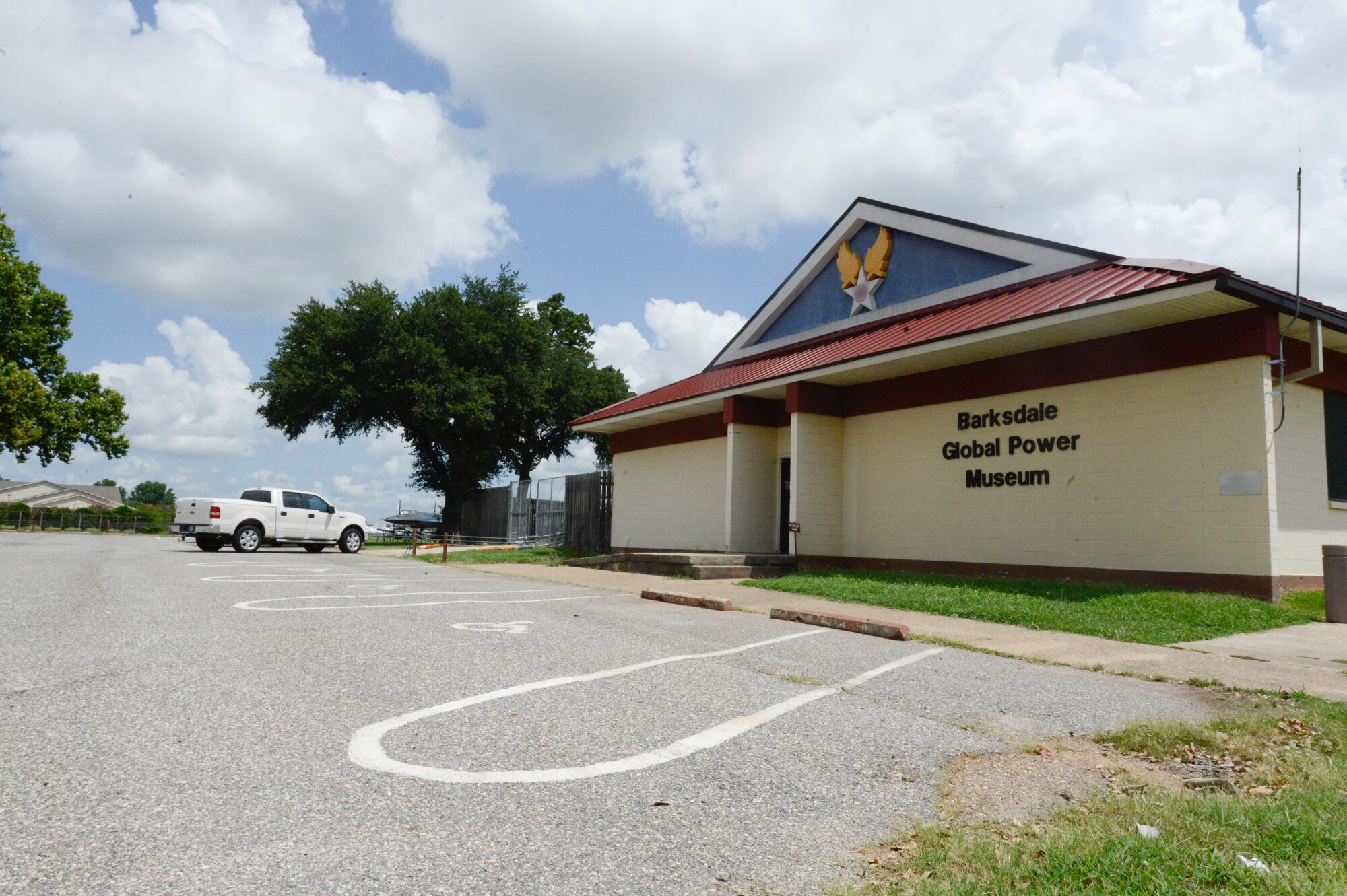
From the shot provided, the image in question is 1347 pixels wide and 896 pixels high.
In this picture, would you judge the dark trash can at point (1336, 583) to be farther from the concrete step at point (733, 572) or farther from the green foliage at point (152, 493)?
the green foliage at point (152, 493)

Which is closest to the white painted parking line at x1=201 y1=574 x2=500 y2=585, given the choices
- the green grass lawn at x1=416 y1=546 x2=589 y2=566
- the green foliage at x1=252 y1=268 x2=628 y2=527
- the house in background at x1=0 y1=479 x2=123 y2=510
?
the green grass lawn at x1=416 y1=546 x2=589 y2=566

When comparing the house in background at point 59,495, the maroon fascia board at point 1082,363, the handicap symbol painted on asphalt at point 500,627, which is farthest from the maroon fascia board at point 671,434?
the house in background at point 59,495

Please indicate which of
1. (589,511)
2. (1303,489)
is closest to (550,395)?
(589,511)

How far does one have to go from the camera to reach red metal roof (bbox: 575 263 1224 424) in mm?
11773

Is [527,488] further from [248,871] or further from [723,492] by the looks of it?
[248,871]

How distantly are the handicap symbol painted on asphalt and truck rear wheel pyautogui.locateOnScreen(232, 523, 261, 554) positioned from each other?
17414 millimetres

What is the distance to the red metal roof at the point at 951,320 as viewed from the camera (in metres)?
11.8

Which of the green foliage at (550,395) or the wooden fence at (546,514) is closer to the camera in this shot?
the wooden fence at (546,514)

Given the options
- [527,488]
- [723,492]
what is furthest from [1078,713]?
[527,488]

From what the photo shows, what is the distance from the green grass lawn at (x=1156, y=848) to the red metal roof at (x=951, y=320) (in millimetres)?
8357

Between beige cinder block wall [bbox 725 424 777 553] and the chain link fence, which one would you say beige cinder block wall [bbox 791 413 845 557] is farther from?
the chain link fence

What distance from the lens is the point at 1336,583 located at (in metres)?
10.1

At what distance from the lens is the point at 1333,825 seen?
324cm

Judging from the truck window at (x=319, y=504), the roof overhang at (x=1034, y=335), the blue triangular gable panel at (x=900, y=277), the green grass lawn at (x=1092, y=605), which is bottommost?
the green grass lawn at (x=1092, y=605)
